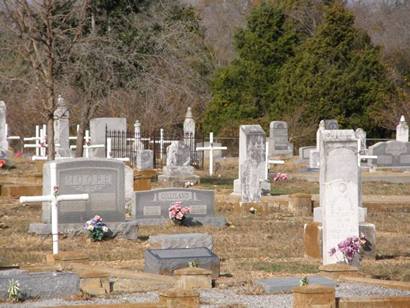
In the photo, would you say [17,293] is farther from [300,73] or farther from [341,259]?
[300,73]

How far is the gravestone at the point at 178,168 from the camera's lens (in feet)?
105

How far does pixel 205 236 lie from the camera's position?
1595 centimetres

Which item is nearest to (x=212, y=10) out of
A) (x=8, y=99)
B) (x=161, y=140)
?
(x=8, y=99)

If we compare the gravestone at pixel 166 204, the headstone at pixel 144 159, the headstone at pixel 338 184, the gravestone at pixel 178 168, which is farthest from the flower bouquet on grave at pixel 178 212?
the headstone at pixel 144 159

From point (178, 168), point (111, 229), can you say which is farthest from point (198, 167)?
point (111, 229)

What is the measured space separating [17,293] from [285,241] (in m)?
8.11

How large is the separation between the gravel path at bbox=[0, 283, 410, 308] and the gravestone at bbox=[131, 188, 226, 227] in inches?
342

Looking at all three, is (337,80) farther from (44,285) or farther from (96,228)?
(44,285)

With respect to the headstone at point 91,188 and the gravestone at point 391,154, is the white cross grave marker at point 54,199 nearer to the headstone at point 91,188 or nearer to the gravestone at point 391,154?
the headstone at point 91,188

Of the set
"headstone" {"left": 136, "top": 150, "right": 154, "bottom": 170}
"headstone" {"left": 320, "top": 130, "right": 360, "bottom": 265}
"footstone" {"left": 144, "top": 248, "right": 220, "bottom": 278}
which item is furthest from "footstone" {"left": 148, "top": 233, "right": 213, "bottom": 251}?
"headstone" {"left": 136, "top": 150, "right": 154, "bottom": 170}

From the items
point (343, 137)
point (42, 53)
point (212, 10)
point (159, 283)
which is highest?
point (212, 10)

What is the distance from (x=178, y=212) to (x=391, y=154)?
2090 centimetres

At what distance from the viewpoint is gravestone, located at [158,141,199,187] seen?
32.0m

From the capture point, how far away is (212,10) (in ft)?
272
